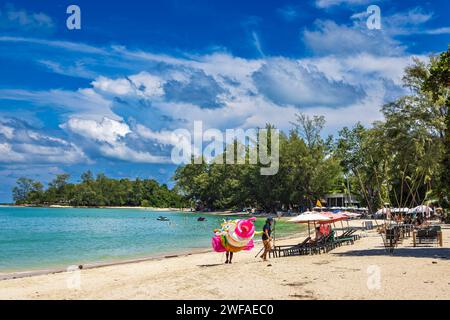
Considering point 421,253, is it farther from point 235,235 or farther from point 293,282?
point 293,282

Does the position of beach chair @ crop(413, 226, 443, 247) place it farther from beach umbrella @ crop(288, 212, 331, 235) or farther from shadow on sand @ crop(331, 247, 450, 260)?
beach umbrella @ crop(288, 212, 331, 235)

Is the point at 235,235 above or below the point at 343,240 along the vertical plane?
above

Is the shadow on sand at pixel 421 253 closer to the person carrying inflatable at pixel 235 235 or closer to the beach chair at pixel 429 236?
the beach chair at pixel 429 236

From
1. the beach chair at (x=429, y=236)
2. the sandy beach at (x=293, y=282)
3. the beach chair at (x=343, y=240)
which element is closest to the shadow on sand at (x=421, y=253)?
the sandy beach at (x=293, y=282)

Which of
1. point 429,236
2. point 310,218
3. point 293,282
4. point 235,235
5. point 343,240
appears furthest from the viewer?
point 343,240

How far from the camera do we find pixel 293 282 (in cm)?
1149

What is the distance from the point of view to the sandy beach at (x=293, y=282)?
9.98 metres

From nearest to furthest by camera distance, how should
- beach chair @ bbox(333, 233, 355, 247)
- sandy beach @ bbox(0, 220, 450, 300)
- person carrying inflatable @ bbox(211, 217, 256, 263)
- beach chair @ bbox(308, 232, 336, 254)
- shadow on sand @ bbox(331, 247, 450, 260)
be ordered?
sandy beach @ bbox(0, 220, 450, 300) < shadow on sand @ bbox(331, 247, 450, 260) < person carrying inflatable @ bbox(211, 217, 256, 263) < beach chair @ bbox(308, 232, 336, 254) < beach chair @ bbox(333, 233, 355, 247)

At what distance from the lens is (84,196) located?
607 feet

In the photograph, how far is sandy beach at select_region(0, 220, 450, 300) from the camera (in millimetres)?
9984

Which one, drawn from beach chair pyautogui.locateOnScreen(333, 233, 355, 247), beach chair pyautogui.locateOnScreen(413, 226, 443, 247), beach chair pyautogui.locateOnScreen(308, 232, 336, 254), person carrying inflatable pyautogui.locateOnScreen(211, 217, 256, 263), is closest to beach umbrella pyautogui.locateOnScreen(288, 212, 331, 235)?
beach chair pyautogui.locateOnScreen(308, 232, 336, 254)

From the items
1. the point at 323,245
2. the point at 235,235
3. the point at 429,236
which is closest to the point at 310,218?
the point at 323,245
